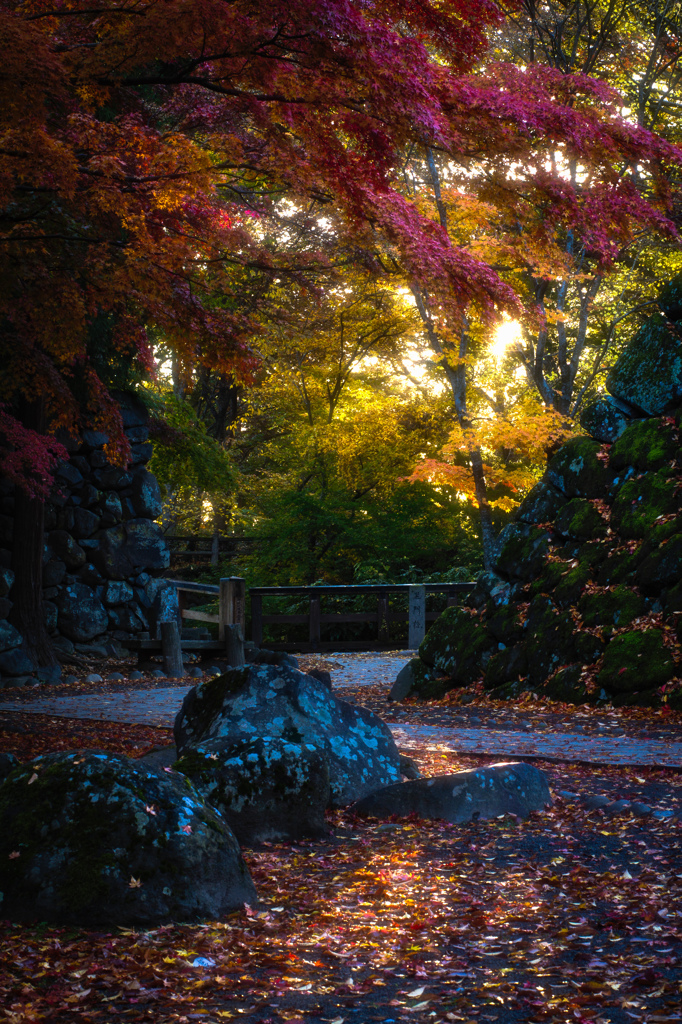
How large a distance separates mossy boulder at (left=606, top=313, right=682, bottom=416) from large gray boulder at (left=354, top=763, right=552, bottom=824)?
6.25m

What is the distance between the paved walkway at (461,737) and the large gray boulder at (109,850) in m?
3.02

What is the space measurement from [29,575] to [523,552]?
21.7 ft

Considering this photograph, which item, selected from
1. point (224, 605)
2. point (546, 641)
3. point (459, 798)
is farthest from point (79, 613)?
point (459, 798)

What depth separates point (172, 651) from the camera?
12.7m

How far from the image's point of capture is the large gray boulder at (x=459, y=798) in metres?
4.87

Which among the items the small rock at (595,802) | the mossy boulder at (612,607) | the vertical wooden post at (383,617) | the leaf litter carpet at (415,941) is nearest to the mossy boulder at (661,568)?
the mossy boulder at (612,607)

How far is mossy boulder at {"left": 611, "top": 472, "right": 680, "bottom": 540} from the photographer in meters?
9.44

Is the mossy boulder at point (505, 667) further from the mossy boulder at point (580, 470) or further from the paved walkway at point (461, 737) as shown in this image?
the mossy boulder at point (580, 470)

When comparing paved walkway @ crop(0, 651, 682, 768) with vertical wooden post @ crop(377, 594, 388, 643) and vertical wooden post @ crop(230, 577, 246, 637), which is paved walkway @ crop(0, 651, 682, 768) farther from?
vertical wooden post @ crop(377, 594, 388, 643)

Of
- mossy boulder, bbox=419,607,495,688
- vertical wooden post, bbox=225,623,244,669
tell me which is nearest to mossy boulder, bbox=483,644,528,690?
mossy boulder, bbox=419,607,495,688

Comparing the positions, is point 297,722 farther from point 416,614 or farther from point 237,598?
point 416,614

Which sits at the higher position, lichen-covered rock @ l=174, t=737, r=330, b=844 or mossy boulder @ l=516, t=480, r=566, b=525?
mossy boulder @ l=516, t=480, r=566, b=525

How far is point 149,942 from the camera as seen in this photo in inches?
127

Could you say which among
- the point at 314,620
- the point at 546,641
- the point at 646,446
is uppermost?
the point at 646,446
